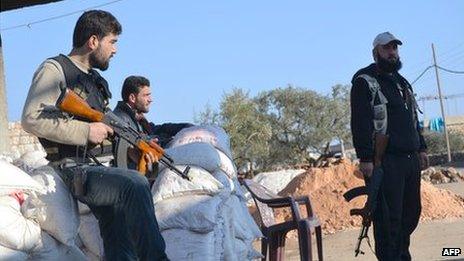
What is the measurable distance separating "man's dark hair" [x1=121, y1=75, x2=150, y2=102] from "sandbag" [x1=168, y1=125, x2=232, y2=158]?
1.85ft

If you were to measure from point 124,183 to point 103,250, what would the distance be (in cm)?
65

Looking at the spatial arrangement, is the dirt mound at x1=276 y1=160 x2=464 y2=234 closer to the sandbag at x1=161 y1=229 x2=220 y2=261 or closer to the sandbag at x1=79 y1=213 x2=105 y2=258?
the sandbag at x1=161 y1=229 x2=220 y2=261

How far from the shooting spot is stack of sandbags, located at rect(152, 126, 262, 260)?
5.09 meters

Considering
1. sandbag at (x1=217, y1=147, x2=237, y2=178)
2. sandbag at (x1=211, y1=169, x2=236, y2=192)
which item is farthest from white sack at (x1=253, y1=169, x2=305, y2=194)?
sandbag at (x1=211, y1=169, x2=236, y2=192)

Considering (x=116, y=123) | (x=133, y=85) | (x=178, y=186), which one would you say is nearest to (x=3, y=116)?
(x=133, y=85)

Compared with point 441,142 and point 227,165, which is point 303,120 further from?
point 227,165

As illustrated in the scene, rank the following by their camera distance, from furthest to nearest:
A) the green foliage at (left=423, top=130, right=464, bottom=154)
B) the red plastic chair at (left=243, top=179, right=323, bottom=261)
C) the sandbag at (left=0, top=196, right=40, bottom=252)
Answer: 1. the green foliage at (left=423, top=130, right=464, bottom=154)
2. the red plastic chair at (left=243, top=179, right=323, bottom=261)
3. the sandbag at (left=0, top=196, right=40, bottom=252)

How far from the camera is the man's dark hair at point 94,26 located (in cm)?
433

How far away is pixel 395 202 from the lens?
6129 millimetres

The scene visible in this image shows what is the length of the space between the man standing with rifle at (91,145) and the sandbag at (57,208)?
0.26ft

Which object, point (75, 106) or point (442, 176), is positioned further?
point (442, 176)

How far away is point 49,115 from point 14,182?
505mm

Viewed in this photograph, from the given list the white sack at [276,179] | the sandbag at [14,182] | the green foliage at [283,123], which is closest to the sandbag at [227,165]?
the sandbag at [14,182]

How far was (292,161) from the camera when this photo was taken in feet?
148
